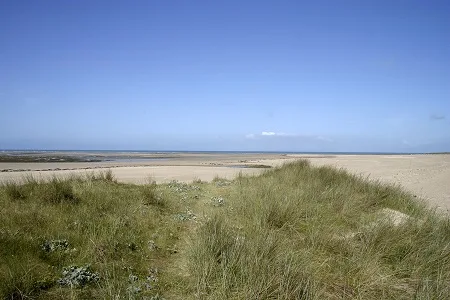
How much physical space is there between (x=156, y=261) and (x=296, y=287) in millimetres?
2280

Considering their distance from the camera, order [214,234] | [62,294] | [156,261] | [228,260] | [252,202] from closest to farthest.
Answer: [62,294] → [228,260] → [214,234] → [156,261] → [252,202]

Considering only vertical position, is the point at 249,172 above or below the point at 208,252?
below

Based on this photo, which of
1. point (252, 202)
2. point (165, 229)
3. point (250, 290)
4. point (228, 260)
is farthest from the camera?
point (252, 202)

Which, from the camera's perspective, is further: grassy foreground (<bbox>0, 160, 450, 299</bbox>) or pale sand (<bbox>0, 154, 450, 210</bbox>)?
pale sand (<bbox>0, 154, 450, 210</bbox>)

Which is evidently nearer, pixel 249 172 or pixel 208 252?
pixel 208 252

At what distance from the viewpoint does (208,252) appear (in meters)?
4.15

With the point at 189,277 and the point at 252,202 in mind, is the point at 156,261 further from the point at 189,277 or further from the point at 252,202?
the point at 252,202

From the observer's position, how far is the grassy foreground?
11.7 ft

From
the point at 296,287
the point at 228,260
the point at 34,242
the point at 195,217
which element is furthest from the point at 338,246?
the point at 34,242

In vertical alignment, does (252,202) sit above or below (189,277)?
above

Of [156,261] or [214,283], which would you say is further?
[156,261]

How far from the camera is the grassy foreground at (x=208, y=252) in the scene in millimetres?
3570

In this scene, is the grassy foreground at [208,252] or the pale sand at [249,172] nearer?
the grassy foreground at [208,252]

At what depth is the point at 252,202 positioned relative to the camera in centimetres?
725
